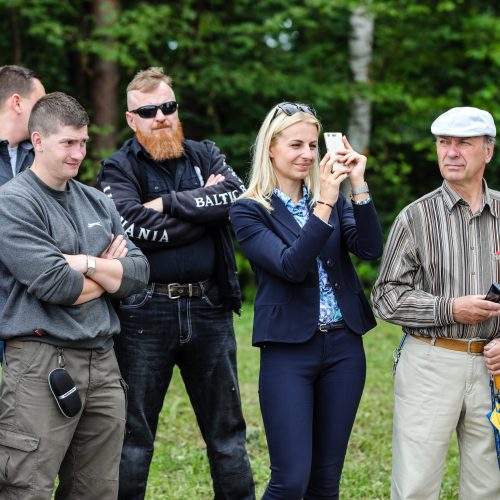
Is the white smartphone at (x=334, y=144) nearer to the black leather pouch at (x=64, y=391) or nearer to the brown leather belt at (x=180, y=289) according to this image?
the brown leather belt at (x=180, y=289)

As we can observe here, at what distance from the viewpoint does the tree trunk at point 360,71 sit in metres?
13.1

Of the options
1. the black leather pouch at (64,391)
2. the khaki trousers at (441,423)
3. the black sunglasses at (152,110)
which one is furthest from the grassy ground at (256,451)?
the black sunglasses at (152,110)

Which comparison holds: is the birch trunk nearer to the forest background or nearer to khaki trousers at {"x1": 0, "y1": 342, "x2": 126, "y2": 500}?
the forest background

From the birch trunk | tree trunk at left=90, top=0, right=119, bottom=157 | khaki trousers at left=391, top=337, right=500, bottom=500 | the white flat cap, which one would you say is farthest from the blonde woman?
the birch trunk

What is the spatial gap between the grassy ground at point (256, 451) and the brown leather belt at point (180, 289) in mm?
1560

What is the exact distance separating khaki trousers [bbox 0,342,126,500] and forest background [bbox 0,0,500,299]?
8542 mm

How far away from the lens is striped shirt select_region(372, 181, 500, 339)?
388 cm

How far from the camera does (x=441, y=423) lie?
3.88m

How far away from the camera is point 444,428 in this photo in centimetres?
389

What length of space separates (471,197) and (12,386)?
2.18 m

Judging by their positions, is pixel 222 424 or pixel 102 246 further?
pixel 222 424

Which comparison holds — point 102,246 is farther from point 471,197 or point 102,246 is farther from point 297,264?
point 471,197

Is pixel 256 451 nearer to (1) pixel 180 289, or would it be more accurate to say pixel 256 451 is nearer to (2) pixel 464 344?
(1) pixel 180 289

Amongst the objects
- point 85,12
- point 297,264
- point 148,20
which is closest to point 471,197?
point 297,264
